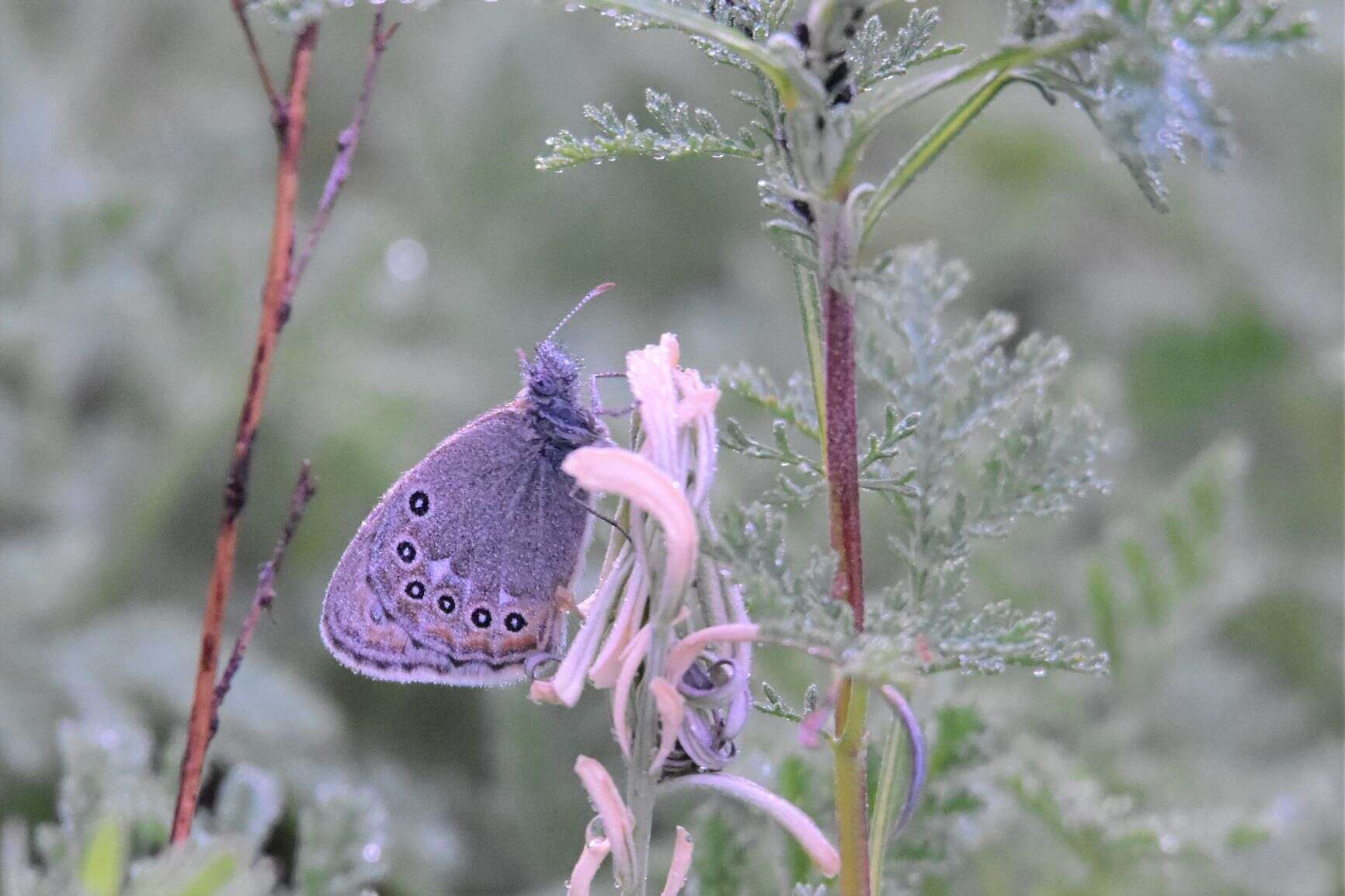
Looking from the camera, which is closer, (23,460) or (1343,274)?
(23,460)

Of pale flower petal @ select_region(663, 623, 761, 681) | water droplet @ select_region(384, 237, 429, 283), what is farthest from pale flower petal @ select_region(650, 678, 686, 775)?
water droplet @ select_region(384, 237, 429, 283)

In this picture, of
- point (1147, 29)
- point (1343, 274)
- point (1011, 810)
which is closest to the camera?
point (1147, 29)

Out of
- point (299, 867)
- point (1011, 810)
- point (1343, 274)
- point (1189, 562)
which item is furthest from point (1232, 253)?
point (299, 867)

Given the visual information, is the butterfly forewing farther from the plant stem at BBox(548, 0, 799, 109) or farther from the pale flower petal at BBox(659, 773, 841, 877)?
the plant stem at BBox(548, 0, 799, 109)

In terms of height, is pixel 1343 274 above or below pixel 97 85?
below

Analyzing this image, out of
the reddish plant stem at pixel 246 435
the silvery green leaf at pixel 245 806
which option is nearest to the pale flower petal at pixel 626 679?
→ the reddish plant stem at pixel 246 435

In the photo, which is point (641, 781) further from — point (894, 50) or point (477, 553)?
point (477, 553)

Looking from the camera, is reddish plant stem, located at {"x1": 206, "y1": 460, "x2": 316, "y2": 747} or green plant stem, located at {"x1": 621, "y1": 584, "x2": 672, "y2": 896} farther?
reddish plant stem, located at {"x1": 206, "y1": 460, "x2": 316, "y2": 747}

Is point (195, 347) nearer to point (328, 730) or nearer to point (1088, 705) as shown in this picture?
point (328, 730)
